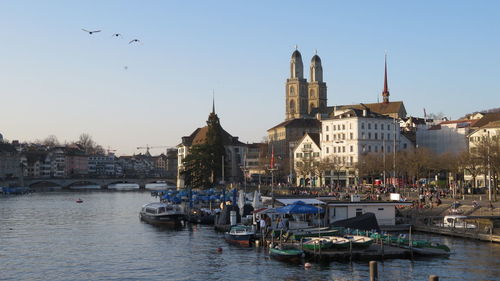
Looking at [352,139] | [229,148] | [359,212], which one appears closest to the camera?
[359,212]

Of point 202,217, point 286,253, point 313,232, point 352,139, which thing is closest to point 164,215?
point 202,217

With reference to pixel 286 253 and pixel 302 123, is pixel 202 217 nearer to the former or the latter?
pixel 286 253

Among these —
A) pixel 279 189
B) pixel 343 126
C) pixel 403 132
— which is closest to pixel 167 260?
pixel 279 189

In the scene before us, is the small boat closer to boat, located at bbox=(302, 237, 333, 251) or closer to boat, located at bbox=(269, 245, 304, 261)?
boat, located at bbox=(302, 237, 333, 251)

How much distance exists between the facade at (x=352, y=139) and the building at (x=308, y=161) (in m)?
2.64

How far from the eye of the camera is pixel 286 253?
144ft

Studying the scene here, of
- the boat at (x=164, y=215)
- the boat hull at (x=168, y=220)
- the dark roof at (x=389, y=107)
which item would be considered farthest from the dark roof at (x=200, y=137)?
the boat hull at (x=168, y=220)

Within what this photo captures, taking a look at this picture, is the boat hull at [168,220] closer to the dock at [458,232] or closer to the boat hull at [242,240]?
the boat hull at [242,240]

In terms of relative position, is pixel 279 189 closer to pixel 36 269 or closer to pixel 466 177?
pixel 466 177

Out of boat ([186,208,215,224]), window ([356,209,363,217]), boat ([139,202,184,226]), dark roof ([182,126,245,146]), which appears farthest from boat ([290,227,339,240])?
dark roof ([182,126,245,146])

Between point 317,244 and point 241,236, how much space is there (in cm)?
999

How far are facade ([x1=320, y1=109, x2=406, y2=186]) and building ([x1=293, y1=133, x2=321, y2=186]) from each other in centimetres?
264

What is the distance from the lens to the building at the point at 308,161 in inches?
4724

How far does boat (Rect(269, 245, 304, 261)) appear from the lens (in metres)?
43.7
